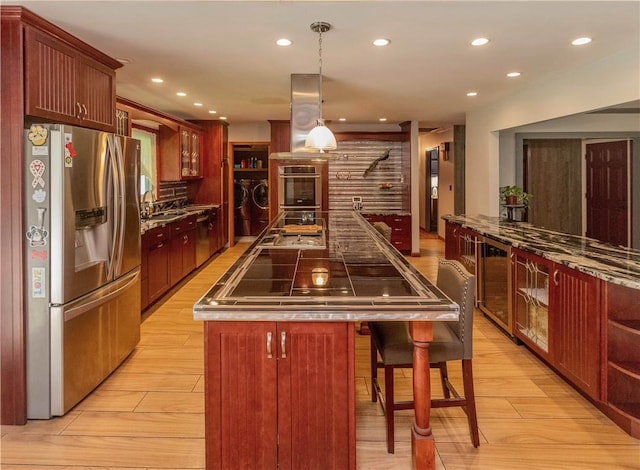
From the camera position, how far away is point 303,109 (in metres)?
4.64

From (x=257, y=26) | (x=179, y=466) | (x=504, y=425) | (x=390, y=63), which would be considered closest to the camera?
(x=179, y=466)

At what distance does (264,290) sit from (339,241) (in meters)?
1.66

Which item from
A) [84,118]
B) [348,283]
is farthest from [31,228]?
[348,283]

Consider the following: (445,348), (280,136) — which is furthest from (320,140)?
(280,136)

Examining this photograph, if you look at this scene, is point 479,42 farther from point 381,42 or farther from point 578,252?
point 578,252

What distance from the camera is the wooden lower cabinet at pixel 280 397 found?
1.97m

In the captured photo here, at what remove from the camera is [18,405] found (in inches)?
107

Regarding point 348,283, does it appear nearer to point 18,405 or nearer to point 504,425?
point 504,425

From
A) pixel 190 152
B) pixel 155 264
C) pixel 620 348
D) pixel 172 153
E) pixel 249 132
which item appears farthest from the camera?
pixel 249 132

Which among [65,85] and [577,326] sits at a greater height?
[65,85]

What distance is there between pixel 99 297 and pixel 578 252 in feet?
10.4

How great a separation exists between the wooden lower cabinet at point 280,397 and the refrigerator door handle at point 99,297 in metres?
1.28

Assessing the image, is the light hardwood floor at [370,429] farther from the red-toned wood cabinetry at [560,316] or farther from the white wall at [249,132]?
the white wall at [249,132]

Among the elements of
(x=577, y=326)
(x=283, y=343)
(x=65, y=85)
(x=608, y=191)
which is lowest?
(x=577, y=326)
